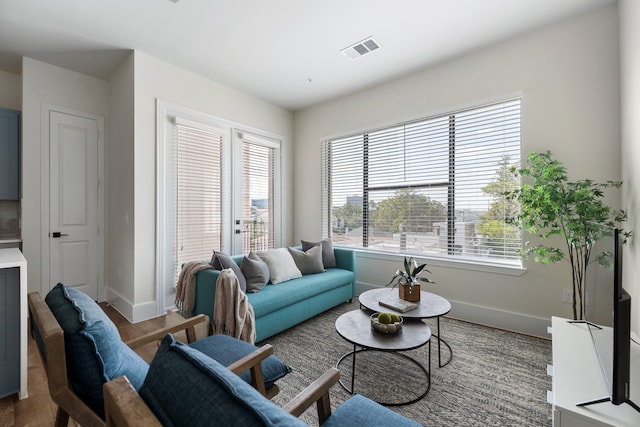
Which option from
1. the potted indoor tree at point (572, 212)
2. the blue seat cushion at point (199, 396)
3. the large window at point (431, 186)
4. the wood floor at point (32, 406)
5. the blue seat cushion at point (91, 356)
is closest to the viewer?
the blue seat cushion at point (199, 396)

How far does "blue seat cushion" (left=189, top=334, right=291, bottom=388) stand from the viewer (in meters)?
1.40

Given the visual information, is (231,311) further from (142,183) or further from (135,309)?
(142,183)

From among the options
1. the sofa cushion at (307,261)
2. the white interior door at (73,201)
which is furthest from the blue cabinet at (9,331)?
the sofa cushion at (307,261)

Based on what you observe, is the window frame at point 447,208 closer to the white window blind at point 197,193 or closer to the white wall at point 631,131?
the white wall at point 631,131

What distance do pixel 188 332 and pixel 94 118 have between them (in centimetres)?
336

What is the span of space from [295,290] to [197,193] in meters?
1.78

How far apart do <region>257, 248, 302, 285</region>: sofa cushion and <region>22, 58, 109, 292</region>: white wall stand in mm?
2485

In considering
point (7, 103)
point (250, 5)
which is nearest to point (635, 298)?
point (250, 5)

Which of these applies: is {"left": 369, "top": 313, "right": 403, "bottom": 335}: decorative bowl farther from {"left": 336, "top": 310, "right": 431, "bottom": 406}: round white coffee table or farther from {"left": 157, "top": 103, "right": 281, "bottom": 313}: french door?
{"left": 157, "top": 103, "right": 281, "bottom": 313}: french door

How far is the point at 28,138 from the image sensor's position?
3.17 metres

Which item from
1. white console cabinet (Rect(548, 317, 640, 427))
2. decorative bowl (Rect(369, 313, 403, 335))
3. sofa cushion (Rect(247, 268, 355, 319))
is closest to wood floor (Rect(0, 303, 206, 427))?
sofa cushion (Rect(247, 268, 355, 319))

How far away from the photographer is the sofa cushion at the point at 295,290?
2.52 m

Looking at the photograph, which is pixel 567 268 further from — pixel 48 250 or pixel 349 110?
pixel 48 250

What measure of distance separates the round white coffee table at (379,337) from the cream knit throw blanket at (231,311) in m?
0.74
